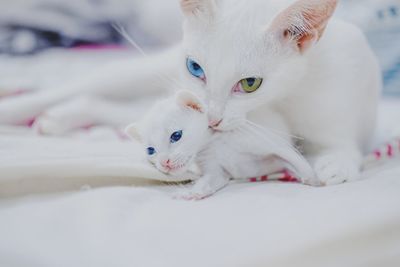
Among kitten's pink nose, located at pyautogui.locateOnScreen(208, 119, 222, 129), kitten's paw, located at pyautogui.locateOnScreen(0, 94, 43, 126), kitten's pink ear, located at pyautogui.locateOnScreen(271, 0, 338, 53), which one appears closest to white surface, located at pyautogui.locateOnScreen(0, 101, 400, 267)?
kitten's pink nose, located at pyautogui.locateOnScreen(208, 119, 222, 129)

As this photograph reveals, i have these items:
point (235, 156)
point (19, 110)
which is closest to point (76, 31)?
point (19, 110)

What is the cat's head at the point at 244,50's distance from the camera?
93 cm

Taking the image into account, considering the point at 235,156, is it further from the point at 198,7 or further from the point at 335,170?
the point at 198,7

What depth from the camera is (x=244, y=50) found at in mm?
935

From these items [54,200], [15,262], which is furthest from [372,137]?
[15,262]

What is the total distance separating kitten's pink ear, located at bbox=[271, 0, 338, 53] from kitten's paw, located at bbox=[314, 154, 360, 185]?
0.78 feet

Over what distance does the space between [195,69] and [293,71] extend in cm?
20

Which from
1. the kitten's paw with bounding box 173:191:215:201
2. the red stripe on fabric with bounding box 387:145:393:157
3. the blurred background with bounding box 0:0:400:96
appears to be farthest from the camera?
the blurred background with bounding box 0:0:400:96

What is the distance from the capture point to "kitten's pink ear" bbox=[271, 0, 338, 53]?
2.96 ft

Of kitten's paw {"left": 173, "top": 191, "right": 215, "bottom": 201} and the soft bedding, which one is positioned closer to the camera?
the soft bedding

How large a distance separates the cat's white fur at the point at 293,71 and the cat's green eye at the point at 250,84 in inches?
0.4

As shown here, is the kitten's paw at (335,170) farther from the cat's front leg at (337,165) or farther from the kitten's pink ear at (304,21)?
the kitten's pink ear at (304,21)

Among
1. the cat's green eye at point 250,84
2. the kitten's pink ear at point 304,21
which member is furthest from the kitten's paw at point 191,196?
the kitten's pink ear at point 304,21

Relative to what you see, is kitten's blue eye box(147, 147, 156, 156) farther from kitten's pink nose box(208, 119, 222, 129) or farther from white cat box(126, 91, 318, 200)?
kitten's pink nose box(208, 119, 222, 129)
